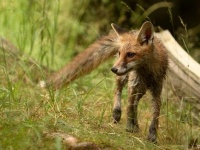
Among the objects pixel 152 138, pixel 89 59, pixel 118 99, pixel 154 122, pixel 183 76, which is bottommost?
pixel 152 138

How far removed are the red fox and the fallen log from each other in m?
1.11

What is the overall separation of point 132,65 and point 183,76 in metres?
1.77

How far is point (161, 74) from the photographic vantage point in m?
5.79

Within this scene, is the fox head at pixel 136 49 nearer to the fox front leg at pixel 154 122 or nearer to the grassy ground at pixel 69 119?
the grassy ground at pixel 69 119

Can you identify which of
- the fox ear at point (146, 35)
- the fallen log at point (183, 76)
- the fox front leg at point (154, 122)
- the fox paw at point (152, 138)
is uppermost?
the fox ear at point (146, 35)

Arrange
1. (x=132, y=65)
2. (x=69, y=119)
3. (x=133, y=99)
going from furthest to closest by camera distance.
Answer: (x=133, y=99), (x=132, y=65), (x=69, y=119)

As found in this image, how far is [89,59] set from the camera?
20.0 feet

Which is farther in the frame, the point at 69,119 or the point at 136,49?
the point at 136,49

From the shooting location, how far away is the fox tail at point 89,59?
6.00m

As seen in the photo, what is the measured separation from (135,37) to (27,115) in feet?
5.07

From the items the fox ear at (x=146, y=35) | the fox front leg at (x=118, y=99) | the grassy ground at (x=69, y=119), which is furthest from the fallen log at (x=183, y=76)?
the fox ear at (x=146, y=35)

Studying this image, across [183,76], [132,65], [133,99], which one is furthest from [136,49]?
[183,76]

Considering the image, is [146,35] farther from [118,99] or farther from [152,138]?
[152,138]

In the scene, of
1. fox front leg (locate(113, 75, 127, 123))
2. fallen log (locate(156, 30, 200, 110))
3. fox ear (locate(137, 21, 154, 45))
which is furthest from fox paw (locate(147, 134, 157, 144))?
fallen log (locate(156, 30, 200, 110))
